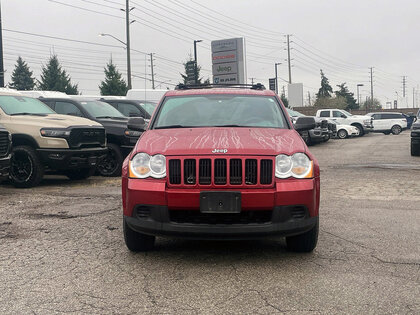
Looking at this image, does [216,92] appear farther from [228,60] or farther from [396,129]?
[228,60]

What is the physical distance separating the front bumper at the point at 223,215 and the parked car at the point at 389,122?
3353 cm

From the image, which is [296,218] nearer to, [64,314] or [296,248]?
[296,248]

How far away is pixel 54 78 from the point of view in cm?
6247

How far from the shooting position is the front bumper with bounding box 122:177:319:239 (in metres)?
4.13

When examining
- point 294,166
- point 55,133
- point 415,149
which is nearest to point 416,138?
point 415,149

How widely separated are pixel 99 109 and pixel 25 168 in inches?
123

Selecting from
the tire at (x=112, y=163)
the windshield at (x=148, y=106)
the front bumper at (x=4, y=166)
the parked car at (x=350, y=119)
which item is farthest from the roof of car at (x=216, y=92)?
the parked car at (x=350, y=119)

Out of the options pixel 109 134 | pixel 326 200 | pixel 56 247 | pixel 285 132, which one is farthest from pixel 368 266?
pixel 109 134

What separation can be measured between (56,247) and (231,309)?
2.50 metres

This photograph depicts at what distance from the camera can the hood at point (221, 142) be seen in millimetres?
4293

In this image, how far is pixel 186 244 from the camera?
5.19 metres

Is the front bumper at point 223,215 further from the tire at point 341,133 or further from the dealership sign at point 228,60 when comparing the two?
the dealership sign at point 228,60

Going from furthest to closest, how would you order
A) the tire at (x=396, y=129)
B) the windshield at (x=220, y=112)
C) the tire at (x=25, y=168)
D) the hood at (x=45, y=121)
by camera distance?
the tire at (x=396, y=129) < the hood at (x=45, y=121) < the tire at (x=25, y=168) < the windshield at (x=220, y=112)

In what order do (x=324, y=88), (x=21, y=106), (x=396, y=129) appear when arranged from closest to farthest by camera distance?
(x=21, y=106) → (x=396, y=129) → (x=324, y=88)
